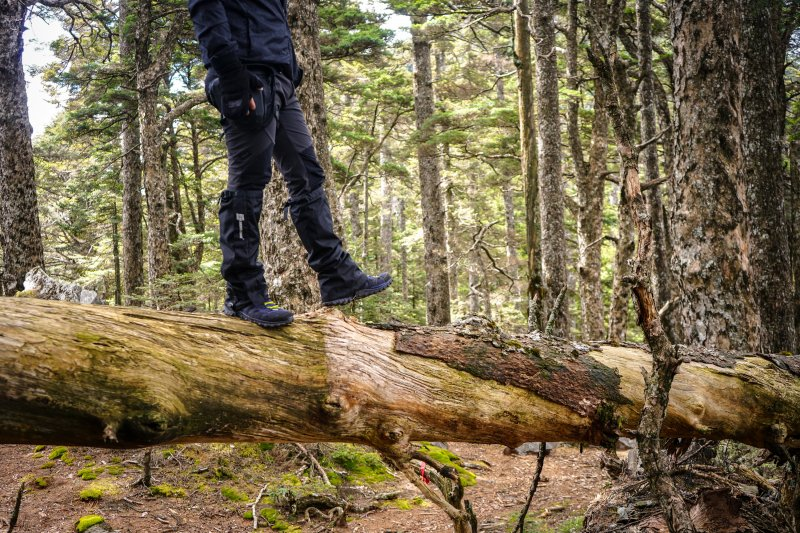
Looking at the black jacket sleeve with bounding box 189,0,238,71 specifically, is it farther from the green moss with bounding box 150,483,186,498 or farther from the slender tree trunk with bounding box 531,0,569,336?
the slender tree trunk with bounding box 531,0,569,336

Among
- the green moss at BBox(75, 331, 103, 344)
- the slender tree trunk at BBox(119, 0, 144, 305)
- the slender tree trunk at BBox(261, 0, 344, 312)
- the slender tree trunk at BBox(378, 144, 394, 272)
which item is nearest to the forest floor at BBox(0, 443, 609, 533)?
the slender tree trunk at BBox(261, 0, 344, 312)

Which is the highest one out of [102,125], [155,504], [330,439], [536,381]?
[102,125]

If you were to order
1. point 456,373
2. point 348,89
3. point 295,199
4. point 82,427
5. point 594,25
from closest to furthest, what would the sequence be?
point 82,427 → point 456,373 → point 594,25 → point 295,199 → point 348,89

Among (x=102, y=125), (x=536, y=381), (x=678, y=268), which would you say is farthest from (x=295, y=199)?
(x=102, y=125)

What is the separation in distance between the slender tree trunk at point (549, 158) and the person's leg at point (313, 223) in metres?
7.17

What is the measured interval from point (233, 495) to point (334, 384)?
3892 mm

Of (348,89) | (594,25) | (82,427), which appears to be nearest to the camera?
(82,427)

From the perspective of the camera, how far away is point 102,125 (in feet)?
54.7

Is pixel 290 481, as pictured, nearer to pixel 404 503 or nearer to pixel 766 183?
pixel 404 503

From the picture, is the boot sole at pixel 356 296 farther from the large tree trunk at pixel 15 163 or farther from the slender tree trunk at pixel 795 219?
the slender tree trunk at pixel 795 219

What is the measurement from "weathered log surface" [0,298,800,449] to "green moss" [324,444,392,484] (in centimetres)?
422

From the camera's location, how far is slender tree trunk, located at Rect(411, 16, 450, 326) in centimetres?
1452

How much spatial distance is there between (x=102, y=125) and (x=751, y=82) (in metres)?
17.0

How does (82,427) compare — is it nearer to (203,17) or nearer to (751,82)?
(203,17)
